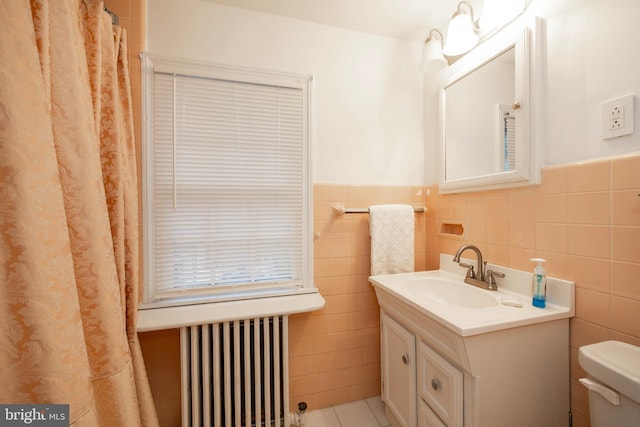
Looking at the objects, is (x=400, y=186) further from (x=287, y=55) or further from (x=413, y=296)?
(x=287, y=55)

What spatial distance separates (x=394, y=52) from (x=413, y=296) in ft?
4.95

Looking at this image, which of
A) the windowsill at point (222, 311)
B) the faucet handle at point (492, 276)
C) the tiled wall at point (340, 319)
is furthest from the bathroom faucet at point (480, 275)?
the windowsill at point (222, 311)

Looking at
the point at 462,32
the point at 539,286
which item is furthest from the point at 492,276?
the point at 462,32

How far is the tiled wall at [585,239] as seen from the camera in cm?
75

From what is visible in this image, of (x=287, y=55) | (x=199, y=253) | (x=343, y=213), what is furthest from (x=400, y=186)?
(x=199, y=253)

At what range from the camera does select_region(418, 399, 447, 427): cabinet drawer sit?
97 cm

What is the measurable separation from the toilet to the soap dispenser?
0.22m

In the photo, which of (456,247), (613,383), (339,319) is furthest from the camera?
(339,319)

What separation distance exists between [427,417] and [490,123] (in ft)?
4.50

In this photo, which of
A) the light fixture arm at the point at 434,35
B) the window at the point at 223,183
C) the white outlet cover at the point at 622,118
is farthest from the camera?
the light fixture arm at the point at 434,35

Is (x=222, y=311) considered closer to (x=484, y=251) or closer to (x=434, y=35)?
(x=484, y=251)

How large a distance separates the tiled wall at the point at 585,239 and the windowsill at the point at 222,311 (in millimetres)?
1001

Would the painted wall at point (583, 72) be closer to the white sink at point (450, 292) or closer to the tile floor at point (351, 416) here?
the white sink at point (450, 292)

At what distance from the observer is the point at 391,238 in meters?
1.46
